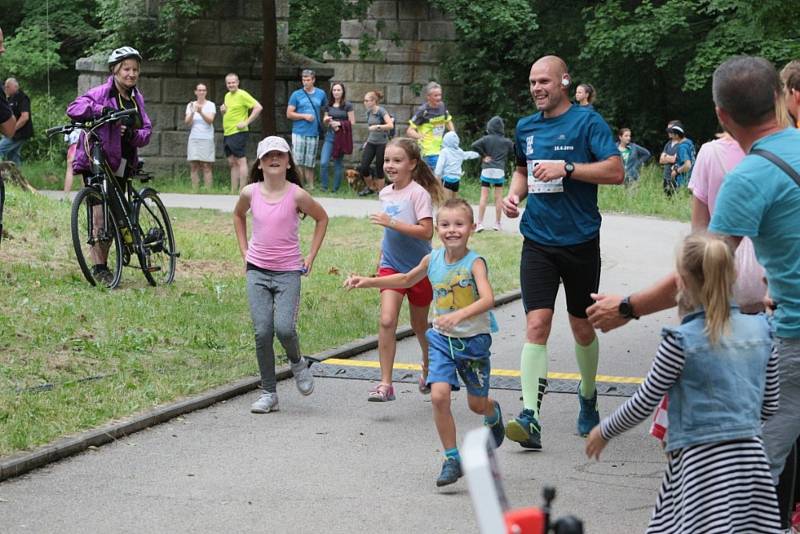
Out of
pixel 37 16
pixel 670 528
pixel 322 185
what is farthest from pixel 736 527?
pixel 37 16

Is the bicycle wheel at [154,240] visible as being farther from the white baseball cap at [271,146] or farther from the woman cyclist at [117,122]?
the white baseball cap at [271,146]

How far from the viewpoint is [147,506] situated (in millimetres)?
6379

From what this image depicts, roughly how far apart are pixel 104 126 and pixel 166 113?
1650cm

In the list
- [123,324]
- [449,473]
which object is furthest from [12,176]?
[449,473]

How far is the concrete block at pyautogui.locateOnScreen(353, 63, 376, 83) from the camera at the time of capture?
105 feet

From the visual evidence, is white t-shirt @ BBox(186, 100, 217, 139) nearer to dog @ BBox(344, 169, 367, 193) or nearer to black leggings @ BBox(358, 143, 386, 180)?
dog @ BBox(344, 169, 367, 193)

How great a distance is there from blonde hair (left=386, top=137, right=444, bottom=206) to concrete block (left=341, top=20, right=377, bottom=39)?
23.5 m

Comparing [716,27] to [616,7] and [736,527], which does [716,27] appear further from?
[736,527]

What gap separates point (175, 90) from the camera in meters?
28.7

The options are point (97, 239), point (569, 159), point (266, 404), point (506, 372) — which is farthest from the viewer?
point (97, 239)

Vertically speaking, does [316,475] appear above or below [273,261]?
below

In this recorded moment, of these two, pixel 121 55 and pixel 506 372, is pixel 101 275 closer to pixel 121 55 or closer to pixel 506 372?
pixel 121 55

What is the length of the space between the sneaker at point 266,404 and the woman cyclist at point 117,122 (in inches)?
169

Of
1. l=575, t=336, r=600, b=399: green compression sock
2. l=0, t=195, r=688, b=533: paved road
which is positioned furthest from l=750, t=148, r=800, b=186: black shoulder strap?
l=575, t=336, r=600, b=399: green compression sock
